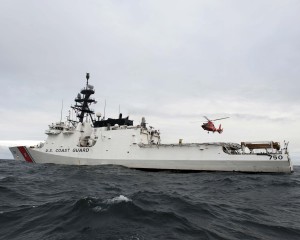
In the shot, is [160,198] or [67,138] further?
[67,138]

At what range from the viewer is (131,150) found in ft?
76.4

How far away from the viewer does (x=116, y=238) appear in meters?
5.18

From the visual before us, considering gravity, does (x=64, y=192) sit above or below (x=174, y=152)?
below

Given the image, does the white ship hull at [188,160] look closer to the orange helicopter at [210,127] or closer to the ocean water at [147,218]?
the orange helicopter at [210,127]

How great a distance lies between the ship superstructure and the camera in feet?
66.6

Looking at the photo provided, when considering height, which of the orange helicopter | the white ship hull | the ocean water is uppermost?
the orange helicopter

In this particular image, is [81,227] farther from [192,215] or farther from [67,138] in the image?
[67,138]

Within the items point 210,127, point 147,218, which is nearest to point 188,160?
point 210,127

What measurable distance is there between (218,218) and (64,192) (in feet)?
21.4

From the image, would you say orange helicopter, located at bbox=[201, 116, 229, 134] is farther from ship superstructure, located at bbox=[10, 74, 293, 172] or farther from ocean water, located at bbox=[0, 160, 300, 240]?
ocean water, located at bbox=[0, 160, 300, 240]

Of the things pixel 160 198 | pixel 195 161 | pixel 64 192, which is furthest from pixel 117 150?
pixel 160 198

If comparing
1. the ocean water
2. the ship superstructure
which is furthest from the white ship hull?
the ocean water

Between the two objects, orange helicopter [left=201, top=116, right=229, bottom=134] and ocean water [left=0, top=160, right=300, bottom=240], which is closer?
ocean water [left=0, top=160, right=300, bottom=240]

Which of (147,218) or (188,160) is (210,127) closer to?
(188,160)
